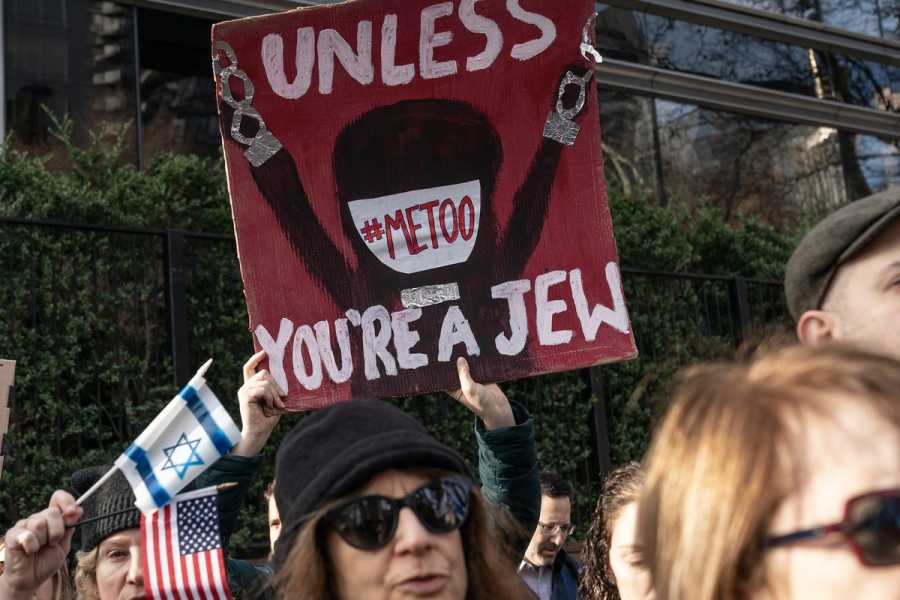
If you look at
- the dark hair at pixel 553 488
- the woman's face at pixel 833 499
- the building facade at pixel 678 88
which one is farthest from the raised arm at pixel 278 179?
the building facade at pixel 678 88

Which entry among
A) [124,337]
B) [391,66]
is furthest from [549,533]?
[124,337]

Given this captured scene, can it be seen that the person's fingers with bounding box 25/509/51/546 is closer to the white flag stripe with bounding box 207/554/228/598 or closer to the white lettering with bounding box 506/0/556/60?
the white flag stripe with bounding box 207/554/228/598

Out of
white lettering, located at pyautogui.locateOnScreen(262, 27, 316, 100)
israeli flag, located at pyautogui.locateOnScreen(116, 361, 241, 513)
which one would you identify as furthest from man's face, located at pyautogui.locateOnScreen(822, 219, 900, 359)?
white lettering, located at pyautogui.locateOnScreen(262, 27, 316, 100)

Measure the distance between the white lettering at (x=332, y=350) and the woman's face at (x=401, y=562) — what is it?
1.66 metres

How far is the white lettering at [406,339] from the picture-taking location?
3.94 m

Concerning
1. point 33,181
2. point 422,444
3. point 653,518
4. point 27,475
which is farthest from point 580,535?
point 653,518

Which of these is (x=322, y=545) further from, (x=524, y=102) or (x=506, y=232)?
(x=524, y=102)

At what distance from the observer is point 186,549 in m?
3.01

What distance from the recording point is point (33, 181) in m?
6.71

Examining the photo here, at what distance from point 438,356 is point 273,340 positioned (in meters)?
0.57

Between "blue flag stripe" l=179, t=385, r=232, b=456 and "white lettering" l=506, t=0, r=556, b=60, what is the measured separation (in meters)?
1.85

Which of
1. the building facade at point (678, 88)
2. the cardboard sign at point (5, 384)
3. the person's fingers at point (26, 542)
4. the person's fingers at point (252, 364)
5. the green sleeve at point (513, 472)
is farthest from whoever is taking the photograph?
the building facade at point (678, 88)

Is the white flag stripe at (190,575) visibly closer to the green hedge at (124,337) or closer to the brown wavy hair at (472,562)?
the brown wavy hair at (472,562)

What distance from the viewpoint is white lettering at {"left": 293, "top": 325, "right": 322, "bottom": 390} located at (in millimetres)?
3925
